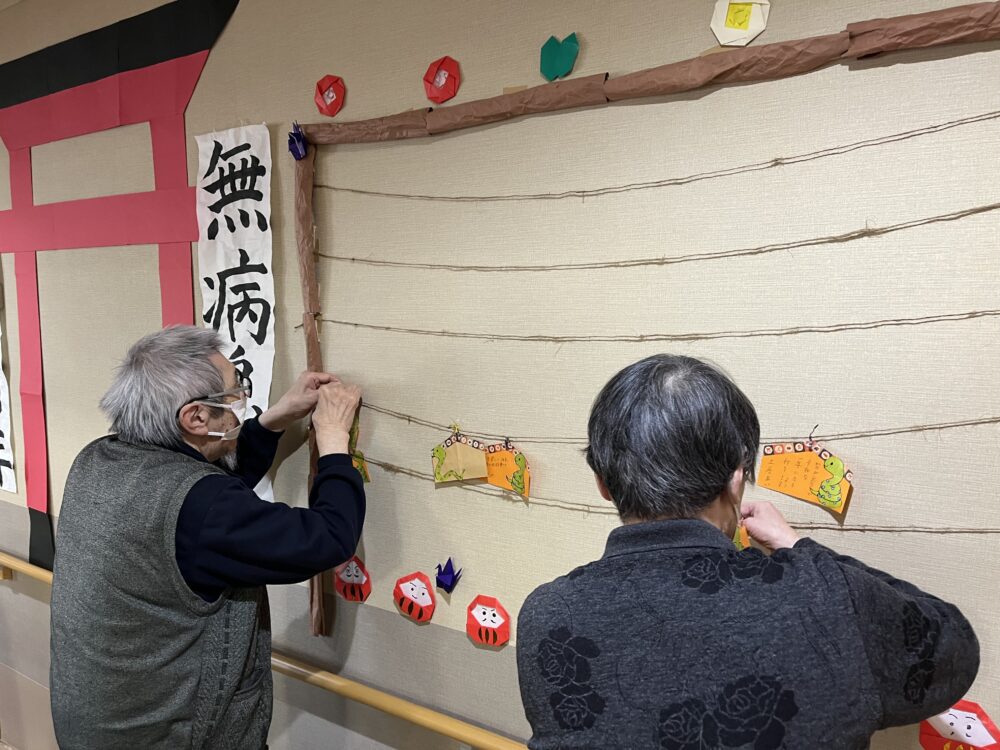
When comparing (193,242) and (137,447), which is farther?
(193,242)

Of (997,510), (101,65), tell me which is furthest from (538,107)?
(101,65)

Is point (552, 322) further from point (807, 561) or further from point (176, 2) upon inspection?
point (176, 2)

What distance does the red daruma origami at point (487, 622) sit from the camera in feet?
3.98

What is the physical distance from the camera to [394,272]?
1.27 metres

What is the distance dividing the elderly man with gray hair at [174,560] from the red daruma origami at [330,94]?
1.50 feet

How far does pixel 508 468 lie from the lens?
3.86ft

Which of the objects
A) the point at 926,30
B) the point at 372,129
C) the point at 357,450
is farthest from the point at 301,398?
the point at 926,30

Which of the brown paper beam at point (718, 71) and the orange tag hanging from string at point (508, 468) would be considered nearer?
the brown paper beam at point (718, 71)

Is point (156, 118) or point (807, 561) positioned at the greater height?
point (156, 118)

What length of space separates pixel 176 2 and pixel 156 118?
9.7 inches

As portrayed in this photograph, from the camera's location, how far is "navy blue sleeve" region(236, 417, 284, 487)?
1.40 m

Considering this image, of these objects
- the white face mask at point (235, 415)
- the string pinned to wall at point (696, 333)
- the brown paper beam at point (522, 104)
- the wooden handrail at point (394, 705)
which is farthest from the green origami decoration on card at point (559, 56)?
the wooden handrail at point (394, 705)

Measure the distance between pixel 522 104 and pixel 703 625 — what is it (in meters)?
0.78

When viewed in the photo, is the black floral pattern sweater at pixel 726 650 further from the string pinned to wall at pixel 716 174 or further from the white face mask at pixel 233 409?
the white face mask at pixel 233 409
